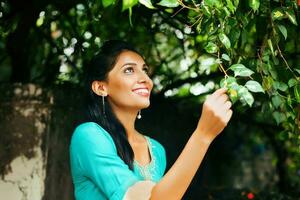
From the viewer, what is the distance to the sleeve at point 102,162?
2.11 meters

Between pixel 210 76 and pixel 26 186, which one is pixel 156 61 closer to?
pixel 210 76

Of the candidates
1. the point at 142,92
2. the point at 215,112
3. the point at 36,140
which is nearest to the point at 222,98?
the point at 215,112

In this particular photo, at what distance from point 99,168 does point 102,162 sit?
0.03 metres

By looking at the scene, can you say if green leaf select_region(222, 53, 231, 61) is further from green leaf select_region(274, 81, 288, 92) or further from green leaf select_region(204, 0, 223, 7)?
green leaf select_region(274, 81, 288, 92)

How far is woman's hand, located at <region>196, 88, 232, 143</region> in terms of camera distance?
2.04 meters

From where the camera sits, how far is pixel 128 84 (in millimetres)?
2494

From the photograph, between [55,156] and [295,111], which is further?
[55,156]

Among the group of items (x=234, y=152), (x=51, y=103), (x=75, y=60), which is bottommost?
(x=234, y=152)

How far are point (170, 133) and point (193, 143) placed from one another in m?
2.61

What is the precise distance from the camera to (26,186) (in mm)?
3244

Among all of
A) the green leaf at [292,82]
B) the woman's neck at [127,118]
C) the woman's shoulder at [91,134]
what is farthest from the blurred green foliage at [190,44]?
the woman's shoulder at [91,134]

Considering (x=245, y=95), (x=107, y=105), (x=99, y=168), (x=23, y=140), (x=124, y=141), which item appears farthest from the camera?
(x=23, y=140)

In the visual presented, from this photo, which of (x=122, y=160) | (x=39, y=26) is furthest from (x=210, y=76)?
(x=122, y=160)

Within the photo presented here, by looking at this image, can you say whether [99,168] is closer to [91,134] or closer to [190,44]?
[91,134]
